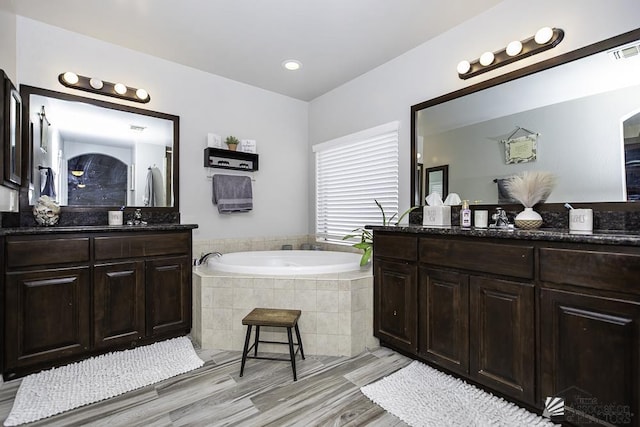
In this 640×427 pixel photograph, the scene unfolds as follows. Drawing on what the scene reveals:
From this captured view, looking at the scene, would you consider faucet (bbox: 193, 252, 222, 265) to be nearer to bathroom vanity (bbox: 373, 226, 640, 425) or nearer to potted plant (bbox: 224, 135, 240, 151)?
potted plant (bbox: 224, 135, 240, 151)

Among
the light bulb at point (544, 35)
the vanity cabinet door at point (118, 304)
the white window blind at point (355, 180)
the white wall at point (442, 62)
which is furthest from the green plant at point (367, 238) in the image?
the vanity cabinet door at point (118, 304)

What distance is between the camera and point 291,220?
392cm

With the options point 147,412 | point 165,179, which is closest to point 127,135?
point 165,179

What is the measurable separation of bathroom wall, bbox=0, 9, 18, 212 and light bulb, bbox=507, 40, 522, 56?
334 centimetres

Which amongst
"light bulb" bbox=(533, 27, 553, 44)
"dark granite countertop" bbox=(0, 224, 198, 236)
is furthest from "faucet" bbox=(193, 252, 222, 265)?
"light bulb" bbox=(533, 27, 553, 44)

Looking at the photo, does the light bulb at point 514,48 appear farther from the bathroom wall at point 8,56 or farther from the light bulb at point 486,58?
the bathroom wall at point 8,56

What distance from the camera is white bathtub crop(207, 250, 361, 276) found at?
248 cm

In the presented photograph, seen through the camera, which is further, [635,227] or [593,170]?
[593,170]

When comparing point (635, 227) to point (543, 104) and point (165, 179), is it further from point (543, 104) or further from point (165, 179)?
point (165, 179)

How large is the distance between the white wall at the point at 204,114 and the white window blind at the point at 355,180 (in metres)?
0.32

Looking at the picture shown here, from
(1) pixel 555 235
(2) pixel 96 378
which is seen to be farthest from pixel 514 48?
(2) pixel 96 378

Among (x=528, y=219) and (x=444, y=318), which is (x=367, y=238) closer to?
(x=444, y=318)

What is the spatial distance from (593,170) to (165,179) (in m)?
3.28

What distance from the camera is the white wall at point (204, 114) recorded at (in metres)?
2.47
